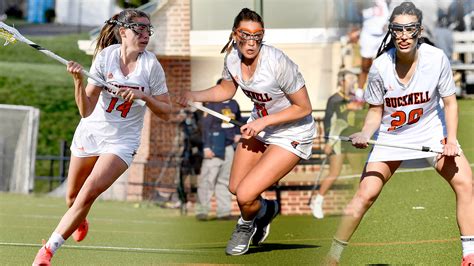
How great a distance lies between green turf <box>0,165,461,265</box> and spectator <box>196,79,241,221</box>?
26cm

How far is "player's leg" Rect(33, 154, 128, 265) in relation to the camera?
6625mm

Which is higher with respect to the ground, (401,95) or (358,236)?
(401,95)

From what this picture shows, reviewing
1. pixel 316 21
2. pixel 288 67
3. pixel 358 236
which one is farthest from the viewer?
pixel 316 21

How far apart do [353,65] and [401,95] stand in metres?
5.46

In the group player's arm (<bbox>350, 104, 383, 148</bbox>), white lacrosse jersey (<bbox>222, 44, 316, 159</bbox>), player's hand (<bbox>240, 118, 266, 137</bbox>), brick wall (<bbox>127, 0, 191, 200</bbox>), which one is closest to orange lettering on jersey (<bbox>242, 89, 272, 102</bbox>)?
white lacrosse jersey (<bbox>222, 44, 316, 159</bbox>)

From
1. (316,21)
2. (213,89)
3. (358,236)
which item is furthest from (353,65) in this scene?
(213,89)

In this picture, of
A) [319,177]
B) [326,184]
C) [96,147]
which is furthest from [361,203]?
[319,177]

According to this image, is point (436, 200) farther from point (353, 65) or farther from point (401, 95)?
point (401, 95)

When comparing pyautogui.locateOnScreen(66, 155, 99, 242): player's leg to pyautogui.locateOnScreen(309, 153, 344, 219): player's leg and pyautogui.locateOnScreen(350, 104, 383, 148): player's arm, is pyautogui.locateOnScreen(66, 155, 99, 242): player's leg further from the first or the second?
pyautogui.locateOnScreen(309, 153, 344, 219): player's leg

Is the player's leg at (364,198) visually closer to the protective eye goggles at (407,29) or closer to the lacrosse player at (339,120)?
the protective eye goggles at (407,29)

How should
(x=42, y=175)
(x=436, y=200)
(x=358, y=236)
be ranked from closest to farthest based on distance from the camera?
1. (x=358, y=236)
2. (x=436, y=200)
3. (x=42, y=175)

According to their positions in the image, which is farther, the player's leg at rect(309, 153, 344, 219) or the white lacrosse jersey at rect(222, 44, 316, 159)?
the player's leg at rect(309, 153, 344, 219)

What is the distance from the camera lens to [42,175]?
17.2m

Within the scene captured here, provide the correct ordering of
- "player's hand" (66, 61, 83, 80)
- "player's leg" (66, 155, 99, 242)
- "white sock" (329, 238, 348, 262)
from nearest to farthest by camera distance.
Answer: "player's hand" (66, 61, 83, 80), "white sock" (329, 238, 348, 262), "player's leg" (66, 155, 99, 242)
